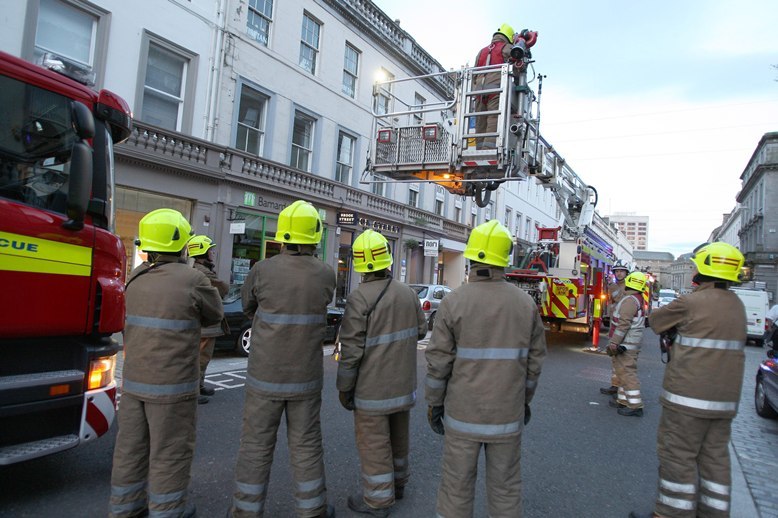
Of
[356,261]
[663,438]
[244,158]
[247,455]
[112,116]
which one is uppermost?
[244,158]

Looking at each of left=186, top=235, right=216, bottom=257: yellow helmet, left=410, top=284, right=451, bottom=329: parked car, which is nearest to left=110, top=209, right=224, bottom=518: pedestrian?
left=186, top=235, right=216, bottom=257: yellow helmet

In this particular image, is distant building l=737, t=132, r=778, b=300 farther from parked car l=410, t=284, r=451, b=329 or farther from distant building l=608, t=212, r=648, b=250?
distant building l=608, t=212, r=648, b=250

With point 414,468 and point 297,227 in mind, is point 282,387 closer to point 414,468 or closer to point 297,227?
point 297,227

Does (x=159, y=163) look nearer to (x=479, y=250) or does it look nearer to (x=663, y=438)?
(x=479, y=250)

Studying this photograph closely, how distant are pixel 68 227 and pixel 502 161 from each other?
5204 mm

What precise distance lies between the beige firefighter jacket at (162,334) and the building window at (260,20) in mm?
12418

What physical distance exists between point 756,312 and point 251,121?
62.9ft

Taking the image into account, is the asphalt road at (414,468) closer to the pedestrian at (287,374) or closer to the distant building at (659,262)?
the pedestrian at (287,374)

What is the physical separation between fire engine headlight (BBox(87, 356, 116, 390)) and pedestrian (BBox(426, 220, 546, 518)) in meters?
2.27

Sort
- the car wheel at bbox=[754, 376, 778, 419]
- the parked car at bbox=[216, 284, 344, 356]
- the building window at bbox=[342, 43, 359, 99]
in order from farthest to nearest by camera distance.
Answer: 1. the building window at bbox=[342, 43, 359, 99]
2. the parked car at bbox=[216, 284, 344, 356]
3. the car wheel at bbox=[754, 376, 778, 419]

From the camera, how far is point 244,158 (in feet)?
43.5

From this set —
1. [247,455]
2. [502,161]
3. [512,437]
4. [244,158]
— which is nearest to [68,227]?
[247,455]

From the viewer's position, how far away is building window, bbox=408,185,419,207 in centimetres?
2148

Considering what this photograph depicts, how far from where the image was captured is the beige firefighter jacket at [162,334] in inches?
113
